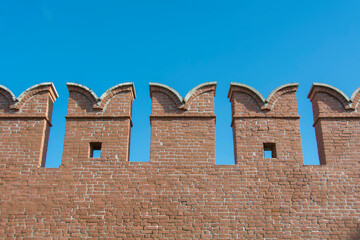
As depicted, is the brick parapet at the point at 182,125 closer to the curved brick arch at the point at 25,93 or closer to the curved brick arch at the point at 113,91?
the curved brick arch at the point at 113,91

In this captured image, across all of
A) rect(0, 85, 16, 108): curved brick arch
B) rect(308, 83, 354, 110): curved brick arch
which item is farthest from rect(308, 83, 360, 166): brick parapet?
rect(0, 85, 16, 108): curved brick arch

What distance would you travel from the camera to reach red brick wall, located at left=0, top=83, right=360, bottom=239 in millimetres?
7699

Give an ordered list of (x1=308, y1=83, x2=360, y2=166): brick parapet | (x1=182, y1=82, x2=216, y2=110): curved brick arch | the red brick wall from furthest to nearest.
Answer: (x1=182, y1=82, x2=216, y2=110): curved brick arch < (x1=308, y1=83, x2=360, y2=166): brick parapet < the red brick wall

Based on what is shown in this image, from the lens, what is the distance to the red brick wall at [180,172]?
7.70 metres

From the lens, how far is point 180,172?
8.18 m

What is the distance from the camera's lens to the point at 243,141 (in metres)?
8.52

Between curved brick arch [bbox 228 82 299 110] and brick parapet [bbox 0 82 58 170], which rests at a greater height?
curved brick arch [bbox 228 82 299 110]

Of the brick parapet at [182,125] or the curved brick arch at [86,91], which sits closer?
the brick parapet at [182,125]

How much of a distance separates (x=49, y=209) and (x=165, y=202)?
228 cm

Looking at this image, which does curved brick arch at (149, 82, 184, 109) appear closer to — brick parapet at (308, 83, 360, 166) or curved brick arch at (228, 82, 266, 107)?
curved brick arch at (228, 82, 266, 107)

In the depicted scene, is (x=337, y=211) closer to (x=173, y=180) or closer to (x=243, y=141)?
(x=243, y=141)

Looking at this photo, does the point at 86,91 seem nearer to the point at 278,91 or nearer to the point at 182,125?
the point at 182,125

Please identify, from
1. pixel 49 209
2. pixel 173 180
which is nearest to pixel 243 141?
pixel 173 180

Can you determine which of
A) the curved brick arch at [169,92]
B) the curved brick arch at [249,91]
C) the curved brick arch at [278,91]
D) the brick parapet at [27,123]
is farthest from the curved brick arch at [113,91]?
the curved brick arch at [278,91]
